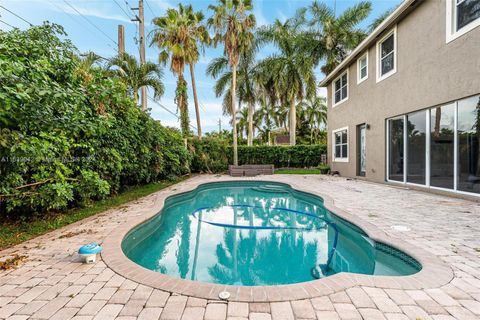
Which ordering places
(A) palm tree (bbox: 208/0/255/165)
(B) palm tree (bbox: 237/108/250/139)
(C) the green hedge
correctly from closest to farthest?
1. (A) palm tree (bbox: 208/0/255/165)
2. (C) the green hedge
3. (B) palm tree (bbox: 237/108/250/139)

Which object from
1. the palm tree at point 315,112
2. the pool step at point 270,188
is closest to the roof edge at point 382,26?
the pool step at point 270,188

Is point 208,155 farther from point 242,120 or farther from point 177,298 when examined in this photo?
point 242,120

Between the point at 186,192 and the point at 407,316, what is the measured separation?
8395 mm

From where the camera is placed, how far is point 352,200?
7117 mm

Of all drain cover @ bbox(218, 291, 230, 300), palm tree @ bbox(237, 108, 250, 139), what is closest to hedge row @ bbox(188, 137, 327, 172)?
drain cover @ bbox(218, 291, 230, 300)

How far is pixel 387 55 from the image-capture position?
983 centimetres

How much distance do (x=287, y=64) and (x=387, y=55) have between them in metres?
11.0

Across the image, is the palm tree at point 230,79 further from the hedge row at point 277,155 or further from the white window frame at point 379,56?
the white window frame at point 379,56

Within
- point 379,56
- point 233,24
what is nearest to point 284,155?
point 233,24

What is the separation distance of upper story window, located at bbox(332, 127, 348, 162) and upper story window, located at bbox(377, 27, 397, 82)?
152 inches

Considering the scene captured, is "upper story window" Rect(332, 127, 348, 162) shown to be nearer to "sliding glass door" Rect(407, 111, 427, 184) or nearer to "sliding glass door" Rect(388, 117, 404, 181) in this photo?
"sliding glass door" Rect(388, 117, 404, 181)

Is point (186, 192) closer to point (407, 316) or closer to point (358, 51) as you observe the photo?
point (407, 316)

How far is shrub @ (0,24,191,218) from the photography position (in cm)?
287

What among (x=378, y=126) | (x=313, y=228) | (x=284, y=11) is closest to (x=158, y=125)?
(x=313, y=228)
